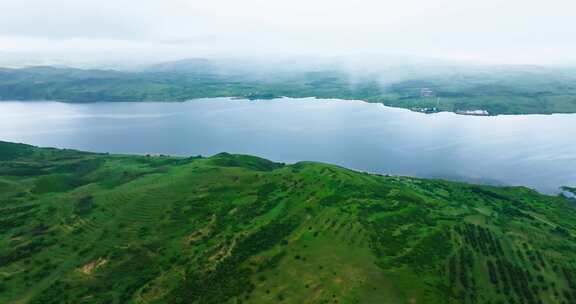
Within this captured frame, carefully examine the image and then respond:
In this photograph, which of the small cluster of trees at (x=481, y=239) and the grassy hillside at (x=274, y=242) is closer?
the grassy hillside at (x=274, y=242)

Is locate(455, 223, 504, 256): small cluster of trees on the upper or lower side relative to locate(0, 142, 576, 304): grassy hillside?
lower

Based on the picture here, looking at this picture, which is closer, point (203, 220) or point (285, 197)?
point (203, 220)

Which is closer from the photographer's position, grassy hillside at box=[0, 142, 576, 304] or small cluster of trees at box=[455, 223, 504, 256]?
grassy hillside at box=[0, 142, 576, 304]

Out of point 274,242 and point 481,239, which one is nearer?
point 274,242

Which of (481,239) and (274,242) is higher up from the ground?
(274,242)

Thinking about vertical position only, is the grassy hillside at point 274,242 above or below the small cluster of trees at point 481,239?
above

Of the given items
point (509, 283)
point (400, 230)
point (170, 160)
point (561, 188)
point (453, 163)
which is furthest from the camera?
point (453, 163)

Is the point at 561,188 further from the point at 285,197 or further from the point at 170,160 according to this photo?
the point at 170,160

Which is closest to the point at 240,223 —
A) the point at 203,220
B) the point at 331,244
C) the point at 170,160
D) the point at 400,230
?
the point at 203,220
